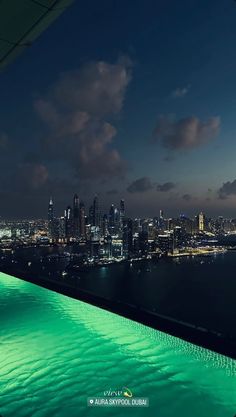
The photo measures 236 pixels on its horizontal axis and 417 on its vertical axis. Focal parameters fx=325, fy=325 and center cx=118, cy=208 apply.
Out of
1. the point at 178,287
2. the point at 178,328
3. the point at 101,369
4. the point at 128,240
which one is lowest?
the point at 178,287

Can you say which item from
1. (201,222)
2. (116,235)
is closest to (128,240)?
(116,235)

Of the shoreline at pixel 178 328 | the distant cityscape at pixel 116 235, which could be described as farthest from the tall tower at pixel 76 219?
the shoreline at pixel 178 328

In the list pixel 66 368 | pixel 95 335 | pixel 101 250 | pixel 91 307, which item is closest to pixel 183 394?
pixel 66 368

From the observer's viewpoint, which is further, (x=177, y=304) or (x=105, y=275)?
(x=105, y=275)

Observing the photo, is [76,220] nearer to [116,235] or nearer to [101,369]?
[116,235]

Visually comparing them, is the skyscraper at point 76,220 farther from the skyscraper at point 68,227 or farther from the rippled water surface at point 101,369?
the rippled water surface at point 101,369

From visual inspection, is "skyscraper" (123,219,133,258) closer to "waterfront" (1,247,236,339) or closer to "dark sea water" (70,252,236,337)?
"waterfront" (1,247,236,339)

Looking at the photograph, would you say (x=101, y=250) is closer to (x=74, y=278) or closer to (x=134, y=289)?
(x=74, y=278)

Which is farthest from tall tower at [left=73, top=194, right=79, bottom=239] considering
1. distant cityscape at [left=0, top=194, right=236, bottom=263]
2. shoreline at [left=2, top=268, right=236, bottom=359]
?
shoreline at [left=2, top=268, right=236, bottom=359]
